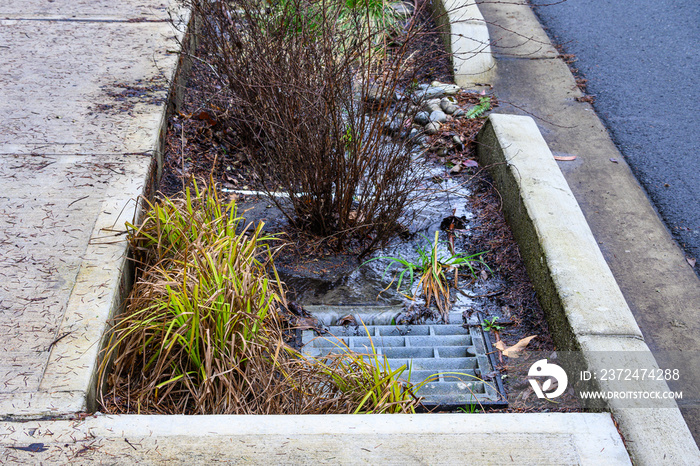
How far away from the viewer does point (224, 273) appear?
2.48 meters

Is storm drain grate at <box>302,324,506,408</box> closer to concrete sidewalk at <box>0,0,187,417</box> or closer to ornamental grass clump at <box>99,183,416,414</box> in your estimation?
ornamental grass clump at <box>99,183,416,414</box>

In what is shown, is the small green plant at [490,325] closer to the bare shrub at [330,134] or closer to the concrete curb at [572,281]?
the concrete curb at [572,281]

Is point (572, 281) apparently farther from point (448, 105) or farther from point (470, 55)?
point (470, 55)

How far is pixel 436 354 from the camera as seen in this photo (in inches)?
108

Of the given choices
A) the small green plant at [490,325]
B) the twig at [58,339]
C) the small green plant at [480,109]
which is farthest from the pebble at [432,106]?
the twig at [58,339]

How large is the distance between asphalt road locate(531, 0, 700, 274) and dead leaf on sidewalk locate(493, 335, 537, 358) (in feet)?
3.83

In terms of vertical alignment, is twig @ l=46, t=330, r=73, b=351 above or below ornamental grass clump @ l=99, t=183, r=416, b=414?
above

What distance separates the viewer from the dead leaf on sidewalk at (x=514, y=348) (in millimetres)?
2730

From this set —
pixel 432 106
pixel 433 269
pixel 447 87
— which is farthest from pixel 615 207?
pixel 447 87

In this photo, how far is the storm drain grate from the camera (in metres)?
2.53

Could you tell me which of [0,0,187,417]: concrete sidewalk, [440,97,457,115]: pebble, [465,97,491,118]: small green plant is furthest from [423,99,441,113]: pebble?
[0,0,187,417]: concrete sidewalk

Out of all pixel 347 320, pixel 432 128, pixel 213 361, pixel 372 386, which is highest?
pixel 213 361

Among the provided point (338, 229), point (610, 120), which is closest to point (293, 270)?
point (338, 229)

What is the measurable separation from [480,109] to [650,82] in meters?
1.64
